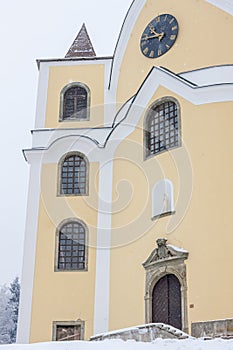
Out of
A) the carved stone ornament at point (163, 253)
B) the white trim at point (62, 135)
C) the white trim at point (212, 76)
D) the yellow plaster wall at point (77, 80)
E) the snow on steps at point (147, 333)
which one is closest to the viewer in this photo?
the snow on steps at point (147, 333)

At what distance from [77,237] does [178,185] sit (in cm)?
519

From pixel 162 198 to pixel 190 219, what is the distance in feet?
5.25

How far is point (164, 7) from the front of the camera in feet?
65.2

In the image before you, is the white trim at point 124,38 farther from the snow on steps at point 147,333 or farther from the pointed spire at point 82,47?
the snow on steps at point 147,333

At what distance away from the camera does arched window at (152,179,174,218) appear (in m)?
17.3

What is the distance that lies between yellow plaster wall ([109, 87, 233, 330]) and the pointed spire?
249 inches

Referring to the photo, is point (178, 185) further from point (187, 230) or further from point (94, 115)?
point (94, 115)

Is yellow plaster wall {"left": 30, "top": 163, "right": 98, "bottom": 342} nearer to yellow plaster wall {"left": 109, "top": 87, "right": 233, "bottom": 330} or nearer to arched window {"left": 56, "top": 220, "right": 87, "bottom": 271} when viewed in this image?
arched window {"left": 56, "top": 220, "right": 87, "bottom": 271}

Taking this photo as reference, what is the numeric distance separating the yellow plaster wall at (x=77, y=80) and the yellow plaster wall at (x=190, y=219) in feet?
10.7

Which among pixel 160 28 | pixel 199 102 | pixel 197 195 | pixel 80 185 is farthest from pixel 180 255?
pixel 160 28

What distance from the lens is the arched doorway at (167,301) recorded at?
53.4 feet

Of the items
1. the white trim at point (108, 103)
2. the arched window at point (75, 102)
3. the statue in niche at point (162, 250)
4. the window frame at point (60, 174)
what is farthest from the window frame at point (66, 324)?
the arched window at point (75, 102)

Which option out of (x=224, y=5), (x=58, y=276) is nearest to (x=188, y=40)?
(x=224, y=5)

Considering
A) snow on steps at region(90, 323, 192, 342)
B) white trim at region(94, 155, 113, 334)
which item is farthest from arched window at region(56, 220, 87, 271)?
snow on steps at region(90, 323, 192, 342)
